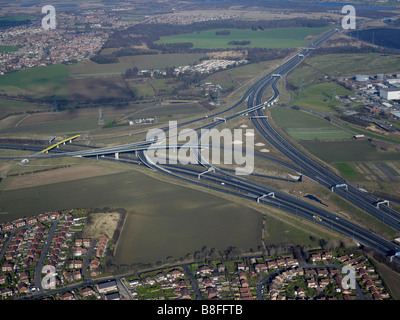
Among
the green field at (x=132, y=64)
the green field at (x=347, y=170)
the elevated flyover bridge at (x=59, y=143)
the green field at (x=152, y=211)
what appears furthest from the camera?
the green field at (x=132, y=64)

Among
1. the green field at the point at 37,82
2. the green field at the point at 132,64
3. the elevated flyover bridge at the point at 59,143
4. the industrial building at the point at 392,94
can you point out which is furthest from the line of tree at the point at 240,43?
the elevated flyover bridge at the point at 59,143

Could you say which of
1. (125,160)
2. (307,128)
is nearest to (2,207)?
(125,160)

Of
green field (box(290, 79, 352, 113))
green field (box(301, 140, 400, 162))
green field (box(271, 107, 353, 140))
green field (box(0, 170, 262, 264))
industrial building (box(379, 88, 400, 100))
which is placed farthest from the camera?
industrial building (box(379, 88, 400, 100))

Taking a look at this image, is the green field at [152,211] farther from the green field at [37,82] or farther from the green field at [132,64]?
the green field at [132,64]

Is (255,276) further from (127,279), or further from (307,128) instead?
(307,128)

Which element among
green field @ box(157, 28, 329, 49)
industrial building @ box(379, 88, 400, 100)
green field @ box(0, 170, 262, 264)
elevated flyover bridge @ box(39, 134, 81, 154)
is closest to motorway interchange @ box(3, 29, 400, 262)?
elevated flyover bridge @ box(39, 134, 81, 154)

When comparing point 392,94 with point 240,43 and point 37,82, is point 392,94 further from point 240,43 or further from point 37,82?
point 37,82

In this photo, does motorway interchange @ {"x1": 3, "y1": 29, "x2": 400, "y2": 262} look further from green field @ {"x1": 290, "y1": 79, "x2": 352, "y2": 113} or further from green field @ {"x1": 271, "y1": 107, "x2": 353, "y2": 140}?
green field @ {"x1": 290, "y1": 79, "x2": 352, "y2": 113}
